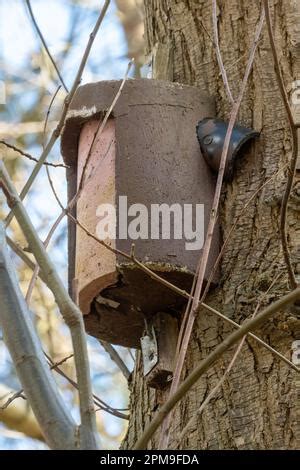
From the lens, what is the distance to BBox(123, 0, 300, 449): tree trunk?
6.16ft

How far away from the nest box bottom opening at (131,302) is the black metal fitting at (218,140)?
0.79 ft

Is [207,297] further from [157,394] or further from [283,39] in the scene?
[283,39]

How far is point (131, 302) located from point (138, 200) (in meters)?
0.20

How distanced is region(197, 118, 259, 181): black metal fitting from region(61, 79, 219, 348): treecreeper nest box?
0.06 feet

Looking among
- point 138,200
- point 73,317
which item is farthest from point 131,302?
point 73,317

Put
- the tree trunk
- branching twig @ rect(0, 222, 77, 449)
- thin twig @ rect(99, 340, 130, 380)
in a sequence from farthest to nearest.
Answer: thin twig @ rect(99, 340, 130, 380)
the tree trunk
branching twig @ rect(0, 222, 77, 449)

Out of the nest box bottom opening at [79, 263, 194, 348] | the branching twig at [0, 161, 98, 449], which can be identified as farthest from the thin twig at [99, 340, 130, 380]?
the branching twig at [0, 161, 98, 449]

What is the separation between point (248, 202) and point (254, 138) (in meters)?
0.16

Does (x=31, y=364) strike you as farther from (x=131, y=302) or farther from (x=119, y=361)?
(x=119, y=361)

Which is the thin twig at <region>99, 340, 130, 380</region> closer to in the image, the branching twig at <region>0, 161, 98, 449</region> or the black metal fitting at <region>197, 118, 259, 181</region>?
the black metal fitting at <region>197, 118, 259, 181</region>

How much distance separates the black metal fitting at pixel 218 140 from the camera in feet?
6.80

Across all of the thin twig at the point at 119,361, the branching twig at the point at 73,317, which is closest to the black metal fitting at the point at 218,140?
the thin twig at the point at 119,361

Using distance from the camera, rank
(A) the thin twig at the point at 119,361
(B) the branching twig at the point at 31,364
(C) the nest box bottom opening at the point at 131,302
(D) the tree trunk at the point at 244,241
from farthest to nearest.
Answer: (A) the thin twig at the point at 119,361 < (C) the nest box bottom opening at the point at 131,302 < (D) the tree trunk at the point at 244,241 < (B) the branching twig at the point at 31,364

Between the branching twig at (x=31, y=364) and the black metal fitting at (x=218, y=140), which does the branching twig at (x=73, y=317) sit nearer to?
the branching twig at (x=31, y=364)
